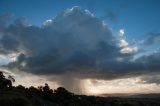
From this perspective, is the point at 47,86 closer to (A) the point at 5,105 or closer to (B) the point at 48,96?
(B) the point at 48,96

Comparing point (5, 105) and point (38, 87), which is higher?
point (38, 87)

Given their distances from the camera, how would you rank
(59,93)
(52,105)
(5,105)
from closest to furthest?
1. (5,105)
2. (52,105)
3. (59,93)

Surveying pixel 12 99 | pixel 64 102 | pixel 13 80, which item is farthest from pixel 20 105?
pixel 13 80

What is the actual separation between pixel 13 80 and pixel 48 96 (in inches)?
1208

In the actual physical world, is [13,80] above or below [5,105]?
above

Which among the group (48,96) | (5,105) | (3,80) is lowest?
(5,105)

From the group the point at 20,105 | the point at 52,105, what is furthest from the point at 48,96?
the point at 20,105

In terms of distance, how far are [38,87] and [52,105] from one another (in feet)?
143

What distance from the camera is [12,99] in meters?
54.0

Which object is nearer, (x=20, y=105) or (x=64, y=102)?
(x=20, y=105)

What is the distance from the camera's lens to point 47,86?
15188 centimetres

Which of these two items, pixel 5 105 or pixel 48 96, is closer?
pixel 5 105

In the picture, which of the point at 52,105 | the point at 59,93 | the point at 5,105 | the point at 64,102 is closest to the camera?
the point at 5,105

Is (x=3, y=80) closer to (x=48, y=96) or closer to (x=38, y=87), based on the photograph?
(x=38, y=87)
